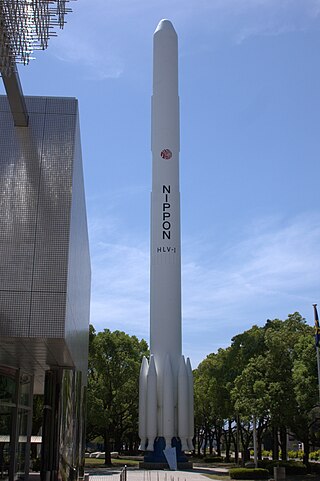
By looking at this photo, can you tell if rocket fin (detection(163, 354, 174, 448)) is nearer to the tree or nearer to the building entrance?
the tree

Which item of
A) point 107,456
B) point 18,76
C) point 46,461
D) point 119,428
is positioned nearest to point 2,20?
point 18,76

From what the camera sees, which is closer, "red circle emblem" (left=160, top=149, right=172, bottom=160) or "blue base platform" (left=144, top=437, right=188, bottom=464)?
"blue base platform" (left=144, top=437, right=188, bottom=464)

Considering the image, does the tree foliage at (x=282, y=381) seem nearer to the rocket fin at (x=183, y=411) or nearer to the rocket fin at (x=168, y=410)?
the rocket fin at (x=183, y=411)

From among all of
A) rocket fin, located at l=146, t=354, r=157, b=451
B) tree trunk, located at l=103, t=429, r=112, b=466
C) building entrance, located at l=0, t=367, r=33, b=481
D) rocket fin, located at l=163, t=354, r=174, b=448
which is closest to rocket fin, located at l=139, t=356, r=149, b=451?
rocket fin, located at l=146, t=354, r=157, b=451

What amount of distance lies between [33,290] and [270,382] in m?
24.8

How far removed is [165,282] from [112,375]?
15.5 metres

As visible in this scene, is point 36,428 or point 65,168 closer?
point 65,168

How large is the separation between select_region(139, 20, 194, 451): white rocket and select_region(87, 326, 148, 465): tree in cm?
1210

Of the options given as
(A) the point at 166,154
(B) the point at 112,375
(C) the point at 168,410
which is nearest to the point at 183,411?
(C) the point at 168,410

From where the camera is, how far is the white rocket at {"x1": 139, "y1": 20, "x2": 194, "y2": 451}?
33.3 m

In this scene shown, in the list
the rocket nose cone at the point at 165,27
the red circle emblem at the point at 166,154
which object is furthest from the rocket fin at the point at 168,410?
the rocket nose cone at the point at 165,27

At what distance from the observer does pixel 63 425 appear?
20.9 meters

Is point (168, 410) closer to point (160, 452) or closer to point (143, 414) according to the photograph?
point (143, 414)

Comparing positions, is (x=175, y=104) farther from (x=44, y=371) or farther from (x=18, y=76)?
(x=18, y=76)
